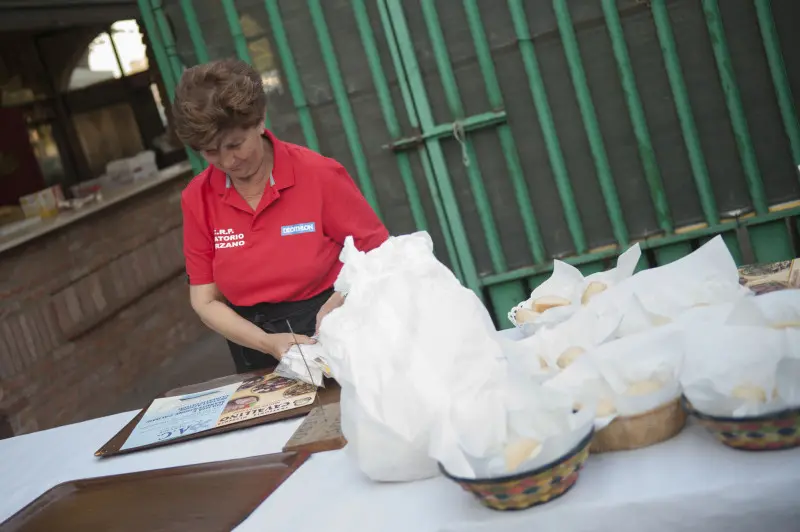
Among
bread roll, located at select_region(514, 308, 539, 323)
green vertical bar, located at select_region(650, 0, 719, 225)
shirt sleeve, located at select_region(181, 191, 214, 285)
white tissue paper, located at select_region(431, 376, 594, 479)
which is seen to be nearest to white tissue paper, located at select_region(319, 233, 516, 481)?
white tissue paper, located at select_region(431, 376, 594, 479)

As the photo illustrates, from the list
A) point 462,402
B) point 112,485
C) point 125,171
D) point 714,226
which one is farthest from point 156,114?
point 462,402

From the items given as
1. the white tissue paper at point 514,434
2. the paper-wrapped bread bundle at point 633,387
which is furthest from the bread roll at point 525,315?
the white tissue paper at point 514,434

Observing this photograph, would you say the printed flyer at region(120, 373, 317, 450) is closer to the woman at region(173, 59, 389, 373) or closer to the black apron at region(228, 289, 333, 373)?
the woman at region(173, 59, 389, 373)

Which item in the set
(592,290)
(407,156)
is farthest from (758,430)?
(407,156)

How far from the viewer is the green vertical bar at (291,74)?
11.4 ft

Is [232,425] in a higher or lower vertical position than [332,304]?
lower

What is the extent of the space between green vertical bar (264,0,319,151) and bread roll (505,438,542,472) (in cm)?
251

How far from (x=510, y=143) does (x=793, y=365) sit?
231 cm

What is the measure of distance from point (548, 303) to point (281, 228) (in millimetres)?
972

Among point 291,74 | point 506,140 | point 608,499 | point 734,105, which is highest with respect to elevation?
point 291,74

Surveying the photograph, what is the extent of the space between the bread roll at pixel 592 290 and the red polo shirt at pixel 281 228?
92 cm

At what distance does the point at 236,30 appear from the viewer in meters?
3.52

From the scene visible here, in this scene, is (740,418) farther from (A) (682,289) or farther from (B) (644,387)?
(A) (682,289)

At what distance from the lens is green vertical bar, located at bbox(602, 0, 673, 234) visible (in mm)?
3199
